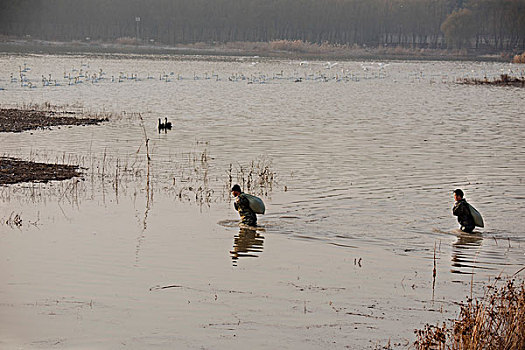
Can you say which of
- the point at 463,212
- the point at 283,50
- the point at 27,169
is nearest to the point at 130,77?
the point at 27,169

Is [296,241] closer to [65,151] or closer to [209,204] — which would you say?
[209,204]

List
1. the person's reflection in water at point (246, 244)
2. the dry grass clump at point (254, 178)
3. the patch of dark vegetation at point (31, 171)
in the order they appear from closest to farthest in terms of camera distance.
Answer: the person's reflection in water at point (246, 244), the patch of dark vegetation at point (31, 171), the dry grass clump at point (254, 178)

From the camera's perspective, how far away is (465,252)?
1251 centimetres

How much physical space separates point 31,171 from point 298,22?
498ft

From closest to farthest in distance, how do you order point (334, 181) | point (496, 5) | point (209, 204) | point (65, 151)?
point (209, 204)
point (334, 181)
point (65, 151)
point (496, 5)

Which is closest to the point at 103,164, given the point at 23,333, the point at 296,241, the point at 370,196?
the point at 370,196

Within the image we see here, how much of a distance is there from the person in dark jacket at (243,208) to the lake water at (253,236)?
28 cm

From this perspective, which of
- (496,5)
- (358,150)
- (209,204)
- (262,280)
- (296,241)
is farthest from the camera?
(496,5)

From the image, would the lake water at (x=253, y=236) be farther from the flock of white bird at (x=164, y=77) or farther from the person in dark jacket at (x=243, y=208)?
the flock of white bird at (x=164, y=77)

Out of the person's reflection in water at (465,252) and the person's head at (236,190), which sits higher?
the person's head at (236,190)

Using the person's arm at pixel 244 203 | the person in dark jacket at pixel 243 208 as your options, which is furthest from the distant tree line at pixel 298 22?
the person's arm at pixel 244 203

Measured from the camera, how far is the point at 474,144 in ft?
87.9

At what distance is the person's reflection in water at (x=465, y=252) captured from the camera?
1147 centimetres

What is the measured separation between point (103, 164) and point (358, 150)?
8.45 metres
